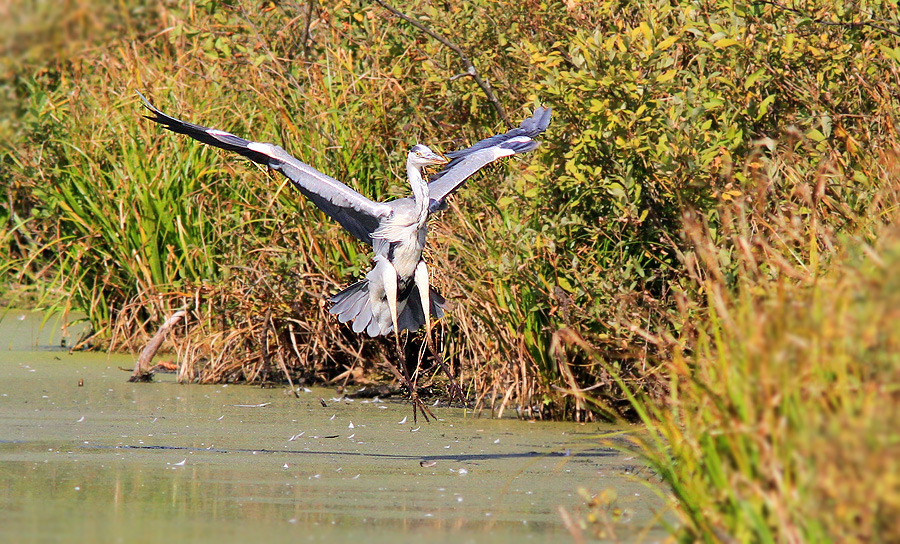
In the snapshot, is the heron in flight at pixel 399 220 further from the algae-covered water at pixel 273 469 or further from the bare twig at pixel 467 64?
the algae-covered water at pixel 273 469

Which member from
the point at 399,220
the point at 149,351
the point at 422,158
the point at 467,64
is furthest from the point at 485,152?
the point at 149,351

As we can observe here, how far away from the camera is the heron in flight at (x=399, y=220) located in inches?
301

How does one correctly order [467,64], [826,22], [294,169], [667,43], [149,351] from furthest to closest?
[149,351] < [467,64] < [294,169] < [667,43] < [826,22]

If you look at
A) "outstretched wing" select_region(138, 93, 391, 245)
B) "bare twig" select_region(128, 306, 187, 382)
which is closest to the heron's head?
"outstretched wing" select_region(138, 93, 391, 245)

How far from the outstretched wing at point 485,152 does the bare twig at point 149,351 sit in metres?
2.51

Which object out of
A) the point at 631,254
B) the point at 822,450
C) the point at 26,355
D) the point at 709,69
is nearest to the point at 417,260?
the point at 631,254

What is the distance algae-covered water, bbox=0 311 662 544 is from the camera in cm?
491

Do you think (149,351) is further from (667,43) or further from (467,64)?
(667,43)

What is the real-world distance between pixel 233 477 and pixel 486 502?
1283mm

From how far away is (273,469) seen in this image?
20.7ft

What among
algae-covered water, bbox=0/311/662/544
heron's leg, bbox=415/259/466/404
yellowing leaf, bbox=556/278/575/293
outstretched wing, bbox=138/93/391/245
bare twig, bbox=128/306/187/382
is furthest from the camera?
bare twig, bbox=128/306/187/382

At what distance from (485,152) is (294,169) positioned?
1199 millimetres

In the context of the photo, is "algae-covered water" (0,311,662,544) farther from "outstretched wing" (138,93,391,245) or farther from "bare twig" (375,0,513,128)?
"bare twig" (375,0,513,128)

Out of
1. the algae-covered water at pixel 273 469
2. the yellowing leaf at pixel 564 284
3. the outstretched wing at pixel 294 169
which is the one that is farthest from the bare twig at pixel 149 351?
the yellowing leaf at pixel 564 284
